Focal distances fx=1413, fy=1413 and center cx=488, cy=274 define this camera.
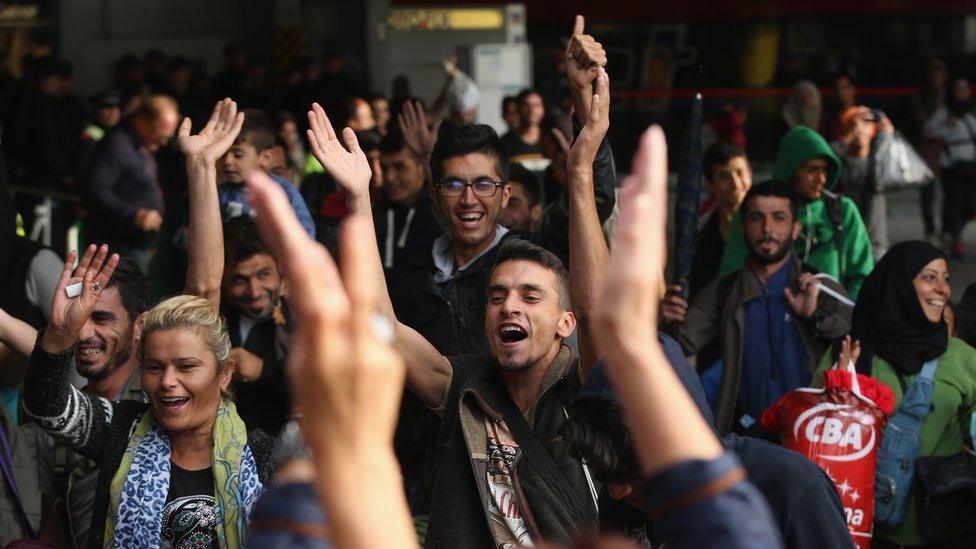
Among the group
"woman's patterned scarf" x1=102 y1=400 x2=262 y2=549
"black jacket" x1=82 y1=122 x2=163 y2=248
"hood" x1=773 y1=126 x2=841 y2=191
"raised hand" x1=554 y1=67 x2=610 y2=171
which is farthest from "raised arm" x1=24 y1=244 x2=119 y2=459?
"black jacket" x1=82 y1=122 x2=163 y2=248

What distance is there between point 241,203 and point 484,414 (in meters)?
2.64

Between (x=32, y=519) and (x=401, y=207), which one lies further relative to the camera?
(x=401, y=207)

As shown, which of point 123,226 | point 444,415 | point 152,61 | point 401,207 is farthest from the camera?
point 152,61

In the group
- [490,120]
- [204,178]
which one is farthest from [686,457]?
[490,120]

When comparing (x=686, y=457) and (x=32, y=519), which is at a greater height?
(x=686, y=457)

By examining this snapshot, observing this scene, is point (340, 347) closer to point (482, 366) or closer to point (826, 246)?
point (482, 366)

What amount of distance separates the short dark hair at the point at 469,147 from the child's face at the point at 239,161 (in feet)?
3.77

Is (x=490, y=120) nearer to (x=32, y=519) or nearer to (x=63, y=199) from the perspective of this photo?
(x=63, y=199)

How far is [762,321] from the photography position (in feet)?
18.8

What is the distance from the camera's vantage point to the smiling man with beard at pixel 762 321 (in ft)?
18.3

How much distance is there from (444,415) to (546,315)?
40cm

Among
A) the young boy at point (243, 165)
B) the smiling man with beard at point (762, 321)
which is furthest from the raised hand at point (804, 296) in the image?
the young boy at point (243, 165)

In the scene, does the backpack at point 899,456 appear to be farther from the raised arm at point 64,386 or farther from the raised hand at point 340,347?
the raised hand at point 340,347

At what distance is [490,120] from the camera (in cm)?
1614
